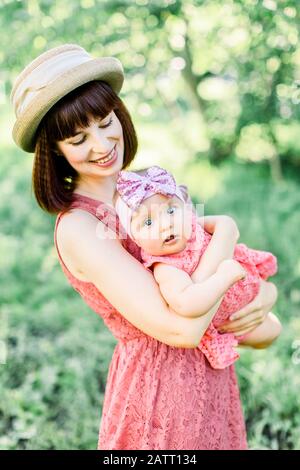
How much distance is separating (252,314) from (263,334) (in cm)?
19

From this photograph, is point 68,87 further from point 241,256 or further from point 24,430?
point 24,430

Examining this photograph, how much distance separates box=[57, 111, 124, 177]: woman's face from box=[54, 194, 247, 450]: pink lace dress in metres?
0.12

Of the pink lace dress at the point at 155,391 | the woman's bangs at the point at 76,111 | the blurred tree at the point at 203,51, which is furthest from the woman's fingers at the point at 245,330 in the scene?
the blurred tree at the point at 203,51

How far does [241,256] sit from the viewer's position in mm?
2113

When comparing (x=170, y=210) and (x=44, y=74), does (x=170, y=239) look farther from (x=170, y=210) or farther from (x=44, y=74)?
(x=44, y=74)

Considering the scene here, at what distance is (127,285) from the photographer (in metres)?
1.83

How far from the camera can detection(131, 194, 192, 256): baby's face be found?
174 centimetres

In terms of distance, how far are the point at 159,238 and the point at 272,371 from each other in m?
2.15

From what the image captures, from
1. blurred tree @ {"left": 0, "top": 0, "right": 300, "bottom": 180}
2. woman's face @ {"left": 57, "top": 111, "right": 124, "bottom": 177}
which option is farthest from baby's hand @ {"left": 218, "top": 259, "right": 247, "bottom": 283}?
blurred tree @ {"left": 0, "top": 0, "right": 300, "bottom": 180}

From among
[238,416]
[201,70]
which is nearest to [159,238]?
[238,416]

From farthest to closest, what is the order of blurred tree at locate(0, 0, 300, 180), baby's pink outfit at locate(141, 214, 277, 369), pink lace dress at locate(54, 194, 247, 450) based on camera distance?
blurred tree at locate(0, 0, 300, 180), pink lace dress at locate(54, 194, 247, 450), baby's pink outfit at locate(141, 214, 277, 369)

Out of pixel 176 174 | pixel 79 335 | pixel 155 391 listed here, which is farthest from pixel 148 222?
pixel 176 174

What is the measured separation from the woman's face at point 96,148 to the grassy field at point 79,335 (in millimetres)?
1530

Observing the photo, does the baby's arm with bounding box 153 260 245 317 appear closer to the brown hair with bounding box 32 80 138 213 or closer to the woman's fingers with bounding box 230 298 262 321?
the woman's fingers with bounding box 230 298 262 321
